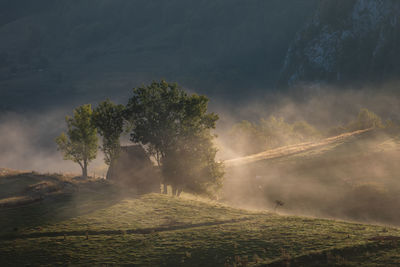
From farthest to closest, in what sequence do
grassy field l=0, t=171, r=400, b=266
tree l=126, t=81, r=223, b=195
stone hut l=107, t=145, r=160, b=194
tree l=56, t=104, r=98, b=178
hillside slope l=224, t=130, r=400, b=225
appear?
1. tree l=56, t=104, r=98, b=178
2. stone hut l=107, t=145, r=160, b=194
3. tree l=126, t=81, r=223, b=195
4. hillside slope l=224, t=130, r=400, b=225
5. grassy field l=0, t=171, r=400, b=266

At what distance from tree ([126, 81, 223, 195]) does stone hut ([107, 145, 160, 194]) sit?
3229 millimetres

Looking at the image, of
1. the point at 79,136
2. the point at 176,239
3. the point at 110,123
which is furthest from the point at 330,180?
the point at 79,136

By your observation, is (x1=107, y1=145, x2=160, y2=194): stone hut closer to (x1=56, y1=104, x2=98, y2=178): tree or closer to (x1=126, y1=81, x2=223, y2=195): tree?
→ (x1=126, y1=81, x2=223, y2=195): tree

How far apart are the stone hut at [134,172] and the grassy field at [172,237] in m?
17.6

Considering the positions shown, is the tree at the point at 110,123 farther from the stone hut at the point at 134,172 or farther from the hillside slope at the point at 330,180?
the hillside slope at the point at 330,180

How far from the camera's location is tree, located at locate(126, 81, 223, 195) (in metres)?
62.5

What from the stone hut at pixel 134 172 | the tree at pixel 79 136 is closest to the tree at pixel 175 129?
the stone hut at pixel 134 172

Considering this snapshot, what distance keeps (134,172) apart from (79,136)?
13670mm

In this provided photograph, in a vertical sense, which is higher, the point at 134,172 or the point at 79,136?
the point at 79,136

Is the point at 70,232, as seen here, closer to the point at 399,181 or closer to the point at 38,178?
the point at 38,178

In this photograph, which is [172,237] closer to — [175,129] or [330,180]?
[175,129]

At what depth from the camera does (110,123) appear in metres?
65.6

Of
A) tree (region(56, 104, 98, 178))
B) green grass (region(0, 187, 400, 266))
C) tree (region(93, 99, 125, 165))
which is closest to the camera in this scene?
green grass (region(0, 187, 400, 266))

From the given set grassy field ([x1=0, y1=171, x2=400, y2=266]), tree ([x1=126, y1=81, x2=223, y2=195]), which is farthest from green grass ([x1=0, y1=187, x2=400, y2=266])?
tree ([x1=126, y1=81, x2=223, y2=195])
